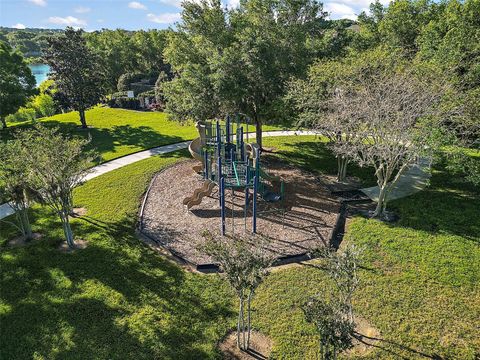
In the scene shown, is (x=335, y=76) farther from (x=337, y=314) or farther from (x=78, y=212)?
(x=78, y=212)

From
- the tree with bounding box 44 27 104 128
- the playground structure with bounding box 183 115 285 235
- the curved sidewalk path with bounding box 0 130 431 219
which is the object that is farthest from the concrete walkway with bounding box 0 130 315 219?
the tree with bounding box 44 27 104 128

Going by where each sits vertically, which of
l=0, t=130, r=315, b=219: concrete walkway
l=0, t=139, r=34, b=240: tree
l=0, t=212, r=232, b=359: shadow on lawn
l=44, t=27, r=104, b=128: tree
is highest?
l=44, t=27, r=104, b=128: tree

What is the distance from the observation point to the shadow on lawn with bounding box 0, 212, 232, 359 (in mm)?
8570

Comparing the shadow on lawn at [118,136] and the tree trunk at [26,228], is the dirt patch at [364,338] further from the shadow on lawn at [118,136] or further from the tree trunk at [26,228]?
the shadow on lawn at [118,136]

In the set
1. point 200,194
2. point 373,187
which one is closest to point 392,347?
point 200,194

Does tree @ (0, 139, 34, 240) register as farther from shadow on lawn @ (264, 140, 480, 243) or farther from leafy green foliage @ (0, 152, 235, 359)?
shadow on lawn @ (264, 140, 480, 243)

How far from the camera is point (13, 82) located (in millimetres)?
28625

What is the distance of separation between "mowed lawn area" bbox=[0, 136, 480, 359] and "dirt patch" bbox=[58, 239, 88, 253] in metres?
0.23

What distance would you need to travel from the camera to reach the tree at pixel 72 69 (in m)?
29.0

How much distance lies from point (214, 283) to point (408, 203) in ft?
32.8

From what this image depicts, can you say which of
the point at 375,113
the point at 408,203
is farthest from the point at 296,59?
the point at 408,203

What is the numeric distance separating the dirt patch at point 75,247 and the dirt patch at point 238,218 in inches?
86.3

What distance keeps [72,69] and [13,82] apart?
480cm

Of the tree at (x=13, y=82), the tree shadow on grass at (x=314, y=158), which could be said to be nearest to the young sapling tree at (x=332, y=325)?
the tree shadow on grass at (x=314, y=158)
